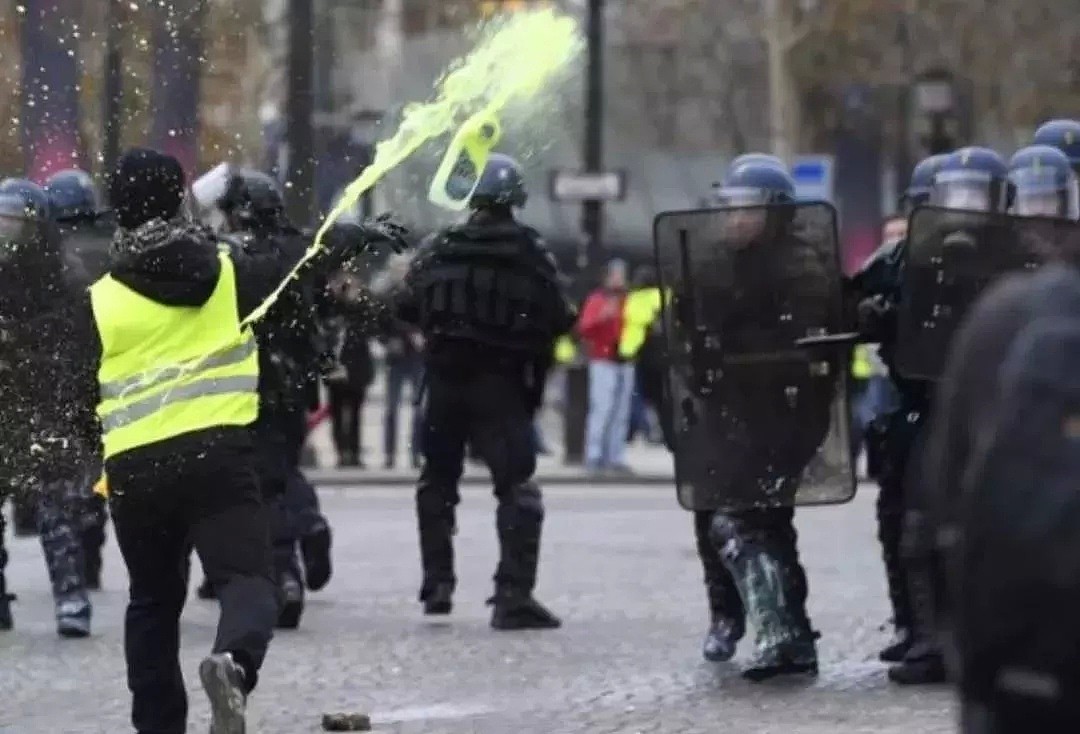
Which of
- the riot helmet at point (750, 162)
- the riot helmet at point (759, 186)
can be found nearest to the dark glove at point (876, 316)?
the riot helmet at point (759, 186)

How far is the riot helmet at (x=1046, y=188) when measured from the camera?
847 centimetres

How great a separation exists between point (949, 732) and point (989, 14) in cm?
3054

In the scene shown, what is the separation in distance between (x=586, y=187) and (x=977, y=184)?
564 inches

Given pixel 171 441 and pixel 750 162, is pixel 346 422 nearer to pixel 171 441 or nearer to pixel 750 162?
pixel 750 162

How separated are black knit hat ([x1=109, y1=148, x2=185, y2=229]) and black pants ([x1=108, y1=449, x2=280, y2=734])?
65 centimetres

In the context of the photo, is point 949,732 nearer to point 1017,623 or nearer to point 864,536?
point 1017,623

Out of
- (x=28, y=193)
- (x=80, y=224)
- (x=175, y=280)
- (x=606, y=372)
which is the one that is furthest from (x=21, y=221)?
(x=606, y=372)

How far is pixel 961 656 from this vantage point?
368 centimetres

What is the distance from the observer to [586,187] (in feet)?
75.0

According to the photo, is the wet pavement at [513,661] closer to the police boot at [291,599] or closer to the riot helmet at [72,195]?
the police boot at [291,599]

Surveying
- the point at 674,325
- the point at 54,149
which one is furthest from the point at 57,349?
the point at 674,325

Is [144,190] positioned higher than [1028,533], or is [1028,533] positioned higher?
[144,190]

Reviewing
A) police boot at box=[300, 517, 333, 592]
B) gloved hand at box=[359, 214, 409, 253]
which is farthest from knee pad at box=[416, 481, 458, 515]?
gloved hand at box=[359, 214, 409, 253]

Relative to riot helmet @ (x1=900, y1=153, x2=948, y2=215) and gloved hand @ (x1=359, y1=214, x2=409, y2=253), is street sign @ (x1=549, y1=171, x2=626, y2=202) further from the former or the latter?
gloved hand @ (x1=359, y1=214, x2=409, y2=253)
